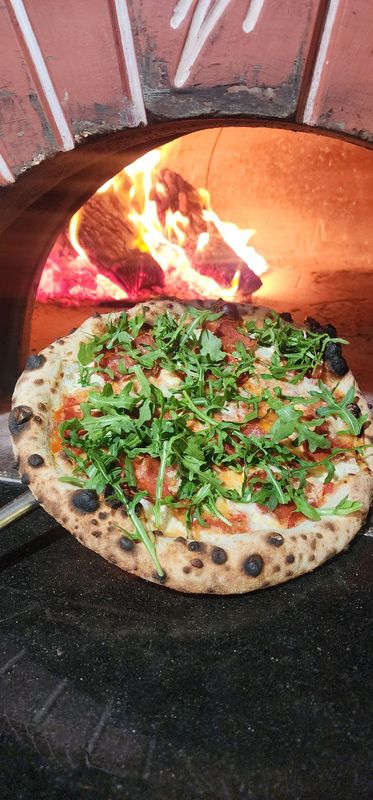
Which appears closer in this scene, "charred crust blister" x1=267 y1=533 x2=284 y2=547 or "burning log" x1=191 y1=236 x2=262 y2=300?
"charred crust blister" x1=267 y1=533 x2=284 y2=547

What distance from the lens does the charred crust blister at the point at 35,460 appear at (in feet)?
6.74

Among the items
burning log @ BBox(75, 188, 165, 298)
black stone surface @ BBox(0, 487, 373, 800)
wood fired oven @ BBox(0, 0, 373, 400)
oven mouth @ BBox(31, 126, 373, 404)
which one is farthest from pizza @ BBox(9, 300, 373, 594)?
burning log @ BBox(75, 188, 165, 298)

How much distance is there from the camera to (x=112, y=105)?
84.1 inches

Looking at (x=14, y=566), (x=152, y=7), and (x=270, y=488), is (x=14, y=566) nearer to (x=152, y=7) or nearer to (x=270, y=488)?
(x=270, y=488)

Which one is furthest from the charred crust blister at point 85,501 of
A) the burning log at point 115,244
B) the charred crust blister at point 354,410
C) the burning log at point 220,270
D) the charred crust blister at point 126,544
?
the burning log at point 220,270

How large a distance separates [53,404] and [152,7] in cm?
Answer: 123

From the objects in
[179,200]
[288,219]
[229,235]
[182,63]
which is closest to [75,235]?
[179,200]

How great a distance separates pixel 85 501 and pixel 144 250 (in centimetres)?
276

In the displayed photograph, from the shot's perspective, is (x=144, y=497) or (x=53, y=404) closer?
(x=144, y=497)

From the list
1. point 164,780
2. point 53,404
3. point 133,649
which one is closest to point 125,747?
point 164,780

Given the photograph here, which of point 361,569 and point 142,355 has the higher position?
point 142,355

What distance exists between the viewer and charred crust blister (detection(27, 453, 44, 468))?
6.74 ft

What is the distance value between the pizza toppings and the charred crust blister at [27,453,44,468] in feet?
0.31

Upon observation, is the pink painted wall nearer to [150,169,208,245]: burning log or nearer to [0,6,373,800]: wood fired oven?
[0,6,373,800]: wood fired oven
